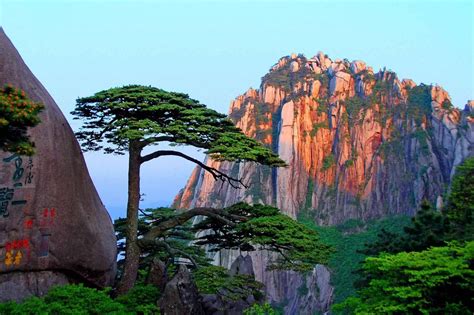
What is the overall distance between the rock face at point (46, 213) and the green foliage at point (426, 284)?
6.83 m

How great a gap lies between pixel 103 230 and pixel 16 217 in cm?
240

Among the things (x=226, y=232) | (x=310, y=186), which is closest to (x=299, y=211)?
(x=310, y=186)

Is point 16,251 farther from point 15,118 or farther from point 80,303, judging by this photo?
point 15,118

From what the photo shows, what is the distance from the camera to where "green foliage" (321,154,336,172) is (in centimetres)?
5913

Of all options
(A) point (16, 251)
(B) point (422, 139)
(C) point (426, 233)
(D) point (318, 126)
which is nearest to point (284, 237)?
(A) point (16, 251)

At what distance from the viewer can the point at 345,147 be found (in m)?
58.7

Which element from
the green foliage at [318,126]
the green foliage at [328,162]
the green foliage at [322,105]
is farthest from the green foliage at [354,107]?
the green foliage at [328,162]

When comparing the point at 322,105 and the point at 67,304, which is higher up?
the point at 322,105

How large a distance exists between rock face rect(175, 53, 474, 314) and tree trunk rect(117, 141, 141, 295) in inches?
1568

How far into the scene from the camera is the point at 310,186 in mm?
59375

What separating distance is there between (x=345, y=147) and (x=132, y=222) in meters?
48.4

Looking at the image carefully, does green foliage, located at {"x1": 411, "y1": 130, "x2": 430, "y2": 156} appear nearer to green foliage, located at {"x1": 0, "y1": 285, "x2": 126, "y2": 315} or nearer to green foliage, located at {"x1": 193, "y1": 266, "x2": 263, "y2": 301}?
green foliage, located at {"x1": 193, "y1": 266, "x2": 263, "y2": 301}

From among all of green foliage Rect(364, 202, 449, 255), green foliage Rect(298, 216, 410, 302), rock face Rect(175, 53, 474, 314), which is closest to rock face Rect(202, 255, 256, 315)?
green foliage Rect(364, 202, 449, 255)

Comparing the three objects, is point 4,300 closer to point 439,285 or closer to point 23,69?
point 23,69
